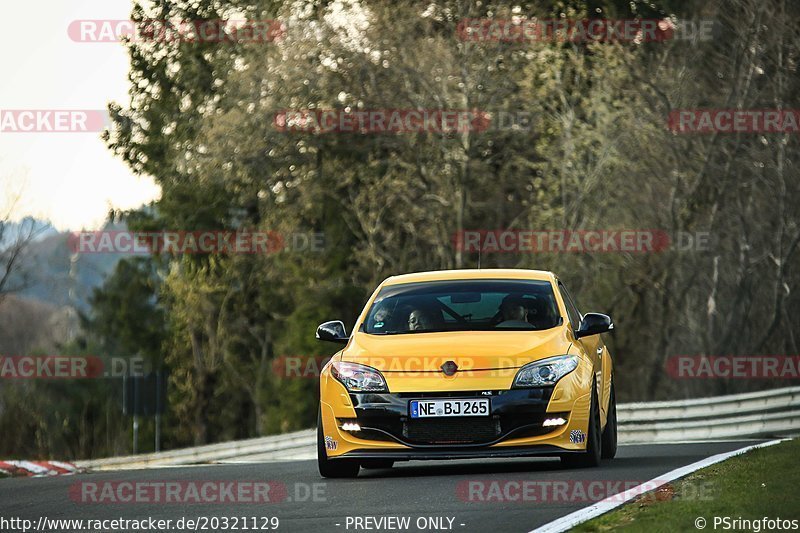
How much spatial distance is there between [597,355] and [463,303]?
1253 millimetres

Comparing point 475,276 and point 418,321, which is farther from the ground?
point 475,276

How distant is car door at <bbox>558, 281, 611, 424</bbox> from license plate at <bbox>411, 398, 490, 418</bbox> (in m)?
1.16

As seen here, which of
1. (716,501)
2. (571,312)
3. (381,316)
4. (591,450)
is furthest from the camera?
(571,312)

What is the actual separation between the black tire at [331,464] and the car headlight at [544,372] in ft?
5.13

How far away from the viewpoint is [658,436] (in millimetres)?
23297

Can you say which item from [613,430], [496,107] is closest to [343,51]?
[496,107]

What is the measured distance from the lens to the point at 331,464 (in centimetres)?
1235

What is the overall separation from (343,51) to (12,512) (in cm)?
3127

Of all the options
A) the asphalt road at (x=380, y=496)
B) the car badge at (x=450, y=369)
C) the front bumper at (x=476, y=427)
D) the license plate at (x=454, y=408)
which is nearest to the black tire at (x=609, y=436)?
the asphalt road at (x=380, y=496)

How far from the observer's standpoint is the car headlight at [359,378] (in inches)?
469

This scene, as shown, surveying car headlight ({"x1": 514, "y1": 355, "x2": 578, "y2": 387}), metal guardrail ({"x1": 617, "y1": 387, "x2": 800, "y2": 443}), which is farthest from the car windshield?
metal guardrail ({"x1": 617, "y1": 387, "x2": 800, "y2": 443})

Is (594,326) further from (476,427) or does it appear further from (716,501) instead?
(716,501)

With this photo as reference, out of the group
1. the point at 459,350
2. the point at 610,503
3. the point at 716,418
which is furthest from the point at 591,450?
the point at 716,418

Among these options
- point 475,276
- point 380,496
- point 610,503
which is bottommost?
point 380,496
